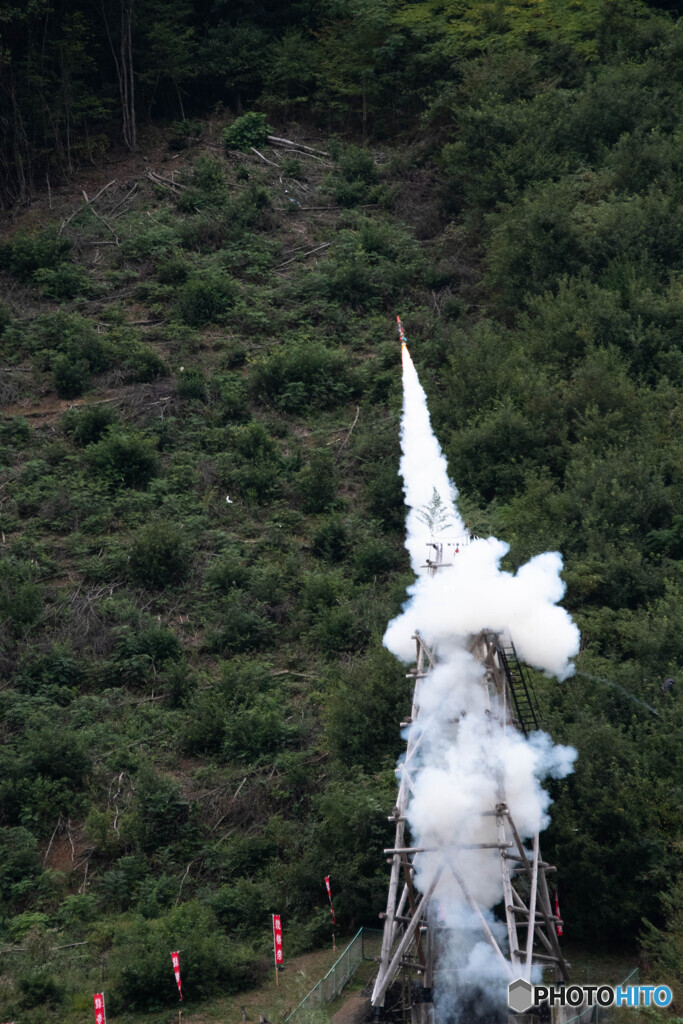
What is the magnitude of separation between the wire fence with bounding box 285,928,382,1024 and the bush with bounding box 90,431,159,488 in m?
19.9

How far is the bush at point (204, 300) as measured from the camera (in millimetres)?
52938

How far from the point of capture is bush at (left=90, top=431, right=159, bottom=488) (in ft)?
149

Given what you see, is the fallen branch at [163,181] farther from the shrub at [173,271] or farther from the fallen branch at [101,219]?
the shrub at [173,271]

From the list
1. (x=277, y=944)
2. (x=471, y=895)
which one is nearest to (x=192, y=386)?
(x=277, y=944)

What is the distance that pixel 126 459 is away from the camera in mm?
45875

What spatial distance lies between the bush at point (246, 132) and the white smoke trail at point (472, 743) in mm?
37091

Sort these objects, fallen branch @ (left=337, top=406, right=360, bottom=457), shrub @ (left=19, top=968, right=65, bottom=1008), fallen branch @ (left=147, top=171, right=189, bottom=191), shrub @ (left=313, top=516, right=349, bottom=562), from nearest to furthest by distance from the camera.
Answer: shrub @ (left=19, top=968, right=65, bottom=1008) < shrub @ (left=313, top=516, right=349, bottom=562) < fallen branch @ (left=337, top=406, right=360, bottom=457) < fallen branch @ (left=147, top=171, right=189, bottom=191)

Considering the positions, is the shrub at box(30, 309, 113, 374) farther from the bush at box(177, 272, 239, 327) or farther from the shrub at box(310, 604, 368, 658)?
the shrub at box(310, 604, 368, 658)

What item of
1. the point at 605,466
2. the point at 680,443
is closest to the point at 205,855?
the point at 605,466

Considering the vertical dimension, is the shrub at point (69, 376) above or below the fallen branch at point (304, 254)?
below

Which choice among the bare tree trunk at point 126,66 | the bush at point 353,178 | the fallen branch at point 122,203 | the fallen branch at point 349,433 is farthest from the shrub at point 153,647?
the bare tree trunk at point 126,66

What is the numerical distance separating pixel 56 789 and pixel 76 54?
37510mm

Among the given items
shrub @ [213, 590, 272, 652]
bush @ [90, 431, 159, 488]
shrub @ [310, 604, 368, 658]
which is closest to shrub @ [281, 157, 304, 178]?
bush @ [90, 431, 159, 488]

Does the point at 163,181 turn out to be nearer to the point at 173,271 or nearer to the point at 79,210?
the point at 79,210
